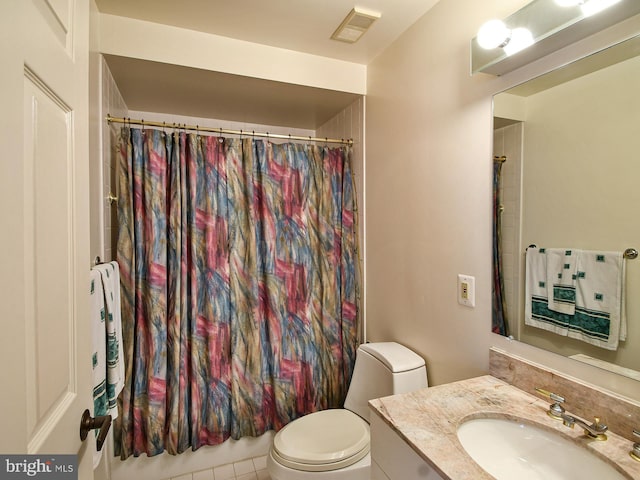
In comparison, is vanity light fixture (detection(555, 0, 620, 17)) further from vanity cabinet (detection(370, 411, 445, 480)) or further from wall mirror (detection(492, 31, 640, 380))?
vanity cabinet (detection(370, 411, 445, 480))

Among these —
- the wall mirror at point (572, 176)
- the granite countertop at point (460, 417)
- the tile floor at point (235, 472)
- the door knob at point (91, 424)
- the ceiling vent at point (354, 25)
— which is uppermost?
the ceiling vent at point (354, 25)

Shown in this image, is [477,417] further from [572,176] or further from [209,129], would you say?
[209,129]

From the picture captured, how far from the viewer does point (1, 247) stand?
1.47 feet

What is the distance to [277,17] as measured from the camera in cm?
161

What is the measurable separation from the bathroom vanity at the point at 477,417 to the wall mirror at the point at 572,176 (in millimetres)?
106

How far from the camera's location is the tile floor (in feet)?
6.26

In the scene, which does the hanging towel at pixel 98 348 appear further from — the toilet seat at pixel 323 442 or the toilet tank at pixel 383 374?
the toilet tank at pixel 383 374

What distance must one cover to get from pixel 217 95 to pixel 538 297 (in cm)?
198

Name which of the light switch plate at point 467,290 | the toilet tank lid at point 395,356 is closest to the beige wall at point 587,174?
the light switch plate at point 467,290

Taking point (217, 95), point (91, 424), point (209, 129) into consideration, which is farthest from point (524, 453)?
point (217, 95)

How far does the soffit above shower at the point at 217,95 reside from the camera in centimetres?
176

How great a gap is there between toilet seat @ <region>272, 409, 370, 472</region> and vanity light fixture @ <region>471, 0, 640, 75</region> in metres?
1.61

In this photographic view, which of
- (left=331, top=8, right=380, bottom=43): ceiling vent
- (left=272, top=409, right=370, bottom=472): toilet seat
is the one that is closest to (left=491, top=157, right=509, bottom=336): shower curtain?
(left=272, top=409, right=370, bottom=472): toilet seat

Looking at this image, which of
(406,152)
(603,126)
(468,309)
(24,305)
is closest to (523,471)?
(468,309)
